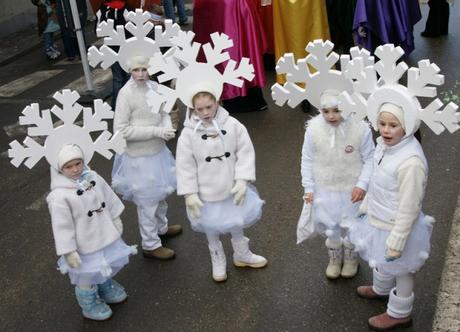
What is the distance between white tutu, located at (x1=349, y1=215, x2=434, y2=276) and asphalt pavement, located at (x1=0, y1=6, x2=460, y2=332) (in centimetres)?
50

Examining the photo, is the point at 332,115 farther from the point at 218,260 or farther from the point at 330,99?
the point at 218,260

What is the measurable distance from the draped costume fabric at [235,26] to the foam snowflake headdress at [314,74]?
10.4 feet

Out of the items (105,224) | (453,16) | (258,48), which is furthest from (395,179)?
(453,16)

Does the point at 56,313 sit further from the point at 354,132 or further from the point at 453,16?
the point at 453,16

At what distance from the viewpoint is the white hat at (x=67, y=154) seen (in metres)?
3.23

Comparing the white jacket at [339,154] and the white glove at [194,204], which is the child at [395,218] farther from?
the white glove at [194,204]

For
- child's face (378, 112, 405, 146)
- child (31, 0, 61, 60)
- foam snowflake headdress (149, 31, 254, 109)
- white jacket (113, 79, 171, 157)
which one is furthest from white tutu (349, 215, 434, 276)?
child (31, 0, 61, 60)

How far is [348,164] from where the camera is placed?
3428 millimetres

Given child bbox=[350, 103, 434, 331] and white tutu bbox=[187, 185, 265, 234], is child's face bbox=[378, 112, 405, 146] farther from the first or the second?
white tutu bbox=[187, 185, 265, 234]

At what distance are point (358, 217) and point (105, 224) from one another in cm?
154

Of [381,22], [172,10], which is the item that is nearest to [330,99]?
[381,22]

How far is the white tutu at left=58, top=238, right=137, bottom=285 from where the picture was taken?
3383 mm

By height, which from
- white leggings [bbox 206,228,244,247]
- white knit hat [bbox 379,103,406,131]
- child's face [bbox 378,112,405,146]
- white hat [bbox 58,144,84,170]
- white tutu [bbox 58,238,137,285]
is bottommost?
white leggings [bbox 206,228,244,247]

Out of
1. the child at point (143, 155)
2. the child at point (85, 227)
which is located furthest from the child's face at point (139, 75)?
the child at point (85, 227)
